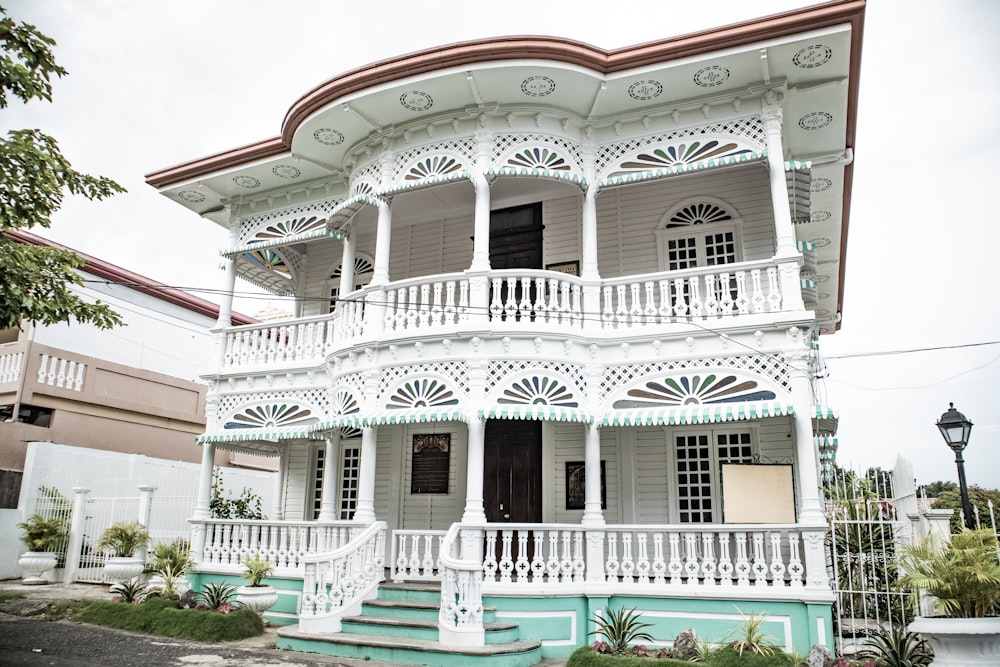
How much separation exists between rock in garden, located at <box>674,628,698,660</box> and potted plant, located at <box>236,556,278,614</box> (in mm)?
6213

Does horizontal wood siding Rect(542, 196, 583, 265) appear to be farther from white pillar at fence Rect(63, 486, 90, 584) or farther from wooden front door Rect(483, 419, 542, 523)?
white pillar at fence Rect(63, 486, 90, 584)

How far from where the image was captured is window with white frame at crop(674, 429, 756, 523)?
38.8ft

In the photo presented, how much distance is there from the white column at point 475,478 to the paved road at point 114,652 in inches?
100

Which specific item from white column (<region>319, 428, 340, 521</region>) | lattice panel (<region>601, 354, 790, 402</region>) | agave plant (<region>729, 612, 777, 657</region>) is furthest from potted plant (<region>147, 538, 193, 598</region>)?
agave plant (<region>729, 612, 777, 657</region>)

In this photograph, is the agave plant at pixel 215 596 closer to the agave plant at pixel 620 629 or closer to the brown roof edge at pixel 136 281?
the agave plant at pixel 620 629

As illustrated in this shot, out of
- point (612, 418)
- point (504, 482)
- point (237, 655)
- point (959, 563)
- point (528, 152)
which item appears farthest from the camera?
point (504, 482)

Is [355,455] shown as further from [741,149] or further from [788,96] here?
[788,96]

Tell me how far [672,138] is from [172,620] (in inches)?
407

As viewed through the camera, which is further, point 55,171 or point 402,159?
point 402,159

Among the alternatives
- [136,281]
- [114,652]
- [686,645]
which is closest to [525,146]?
[686,645]

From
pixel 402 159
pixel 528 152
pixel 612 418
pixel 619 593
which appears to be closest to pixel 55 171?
pixel 402 159

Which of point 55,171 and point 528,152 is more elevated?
point 528,152

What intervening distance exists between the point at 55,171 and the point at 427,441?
26.3 ft

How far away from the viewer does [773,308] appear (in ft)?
→ 33.9
